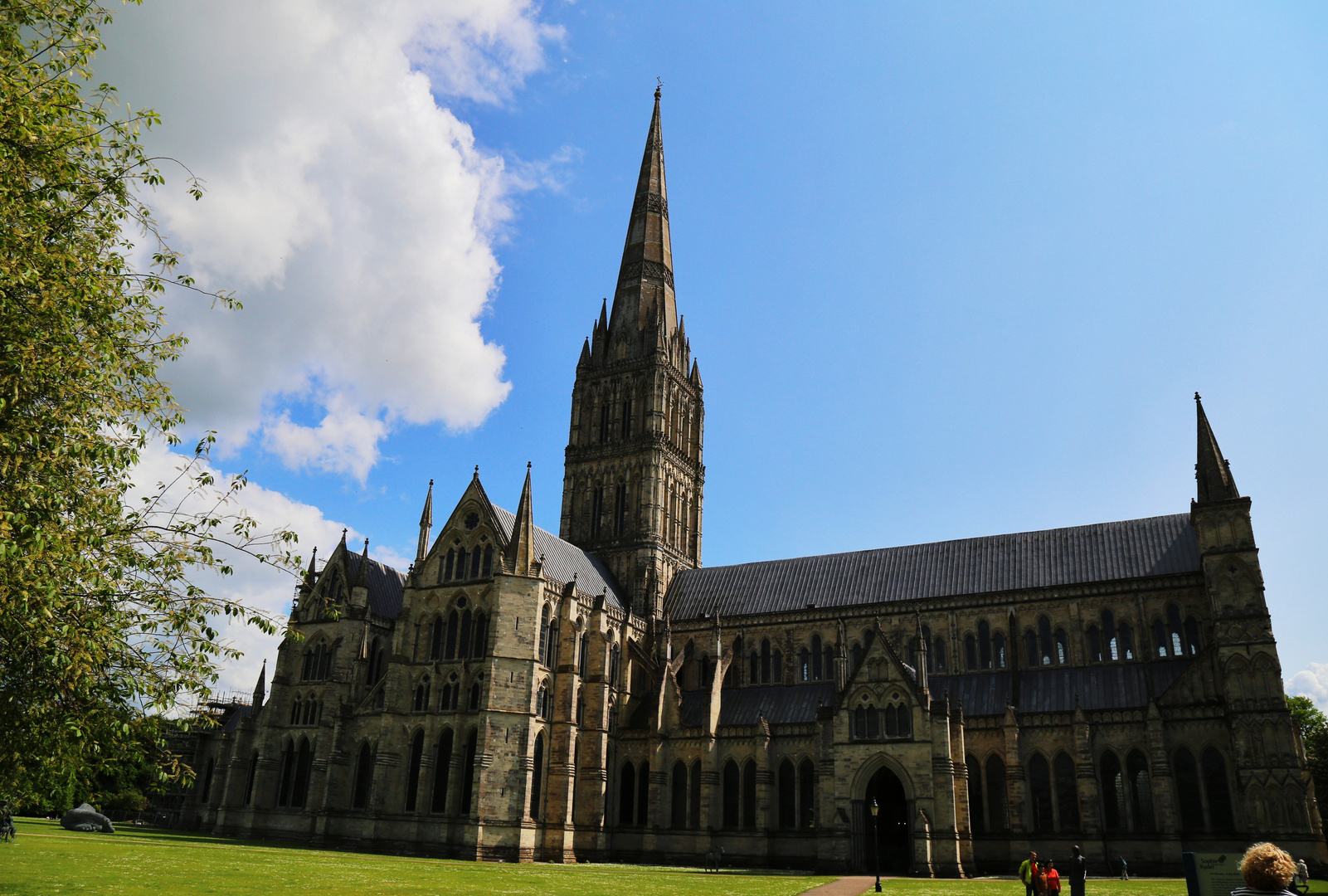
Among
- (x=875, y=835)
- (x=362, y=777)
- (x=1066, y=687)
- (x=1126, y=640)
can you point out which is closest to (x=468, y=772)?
(x=362, y=777)

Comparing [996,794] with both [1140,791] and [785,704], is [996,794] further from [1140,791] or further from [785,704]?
[785,704]

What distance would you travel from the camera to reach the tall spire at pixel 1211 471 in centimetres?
4416

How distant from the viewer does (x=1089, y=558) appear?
50719 mm

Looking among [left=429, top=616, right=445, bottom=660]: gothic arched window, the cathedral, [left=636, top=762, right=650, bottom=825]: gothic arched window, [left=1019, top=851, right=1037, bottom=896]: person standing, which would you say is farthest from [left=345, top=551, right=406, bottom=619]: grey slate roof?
[left=1019, top=851, right=1037, bottom=896]: person standing

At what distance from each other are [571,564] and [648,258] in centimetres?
2711

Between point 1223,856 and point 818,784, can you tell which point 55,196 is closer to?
point 1223,856

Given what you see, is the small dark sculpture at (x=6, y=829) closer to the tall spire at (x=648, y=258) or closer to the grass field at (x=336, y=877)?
the grass field at (x=336, y=877)

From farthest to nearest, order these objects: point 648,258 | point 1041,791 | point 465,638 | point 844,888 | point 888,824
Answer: point 648,258 < point 465,638 < point 888,824 < point 1041,791 < point 844,888

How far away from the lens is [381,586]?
59.9 meters

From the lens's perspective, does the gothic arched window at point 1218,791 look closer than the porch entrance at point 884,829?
Yes

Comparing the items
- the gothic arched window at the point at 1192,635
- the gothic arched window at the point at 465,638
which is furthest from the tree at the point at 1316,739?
the gothic arched window at the point at 465,638

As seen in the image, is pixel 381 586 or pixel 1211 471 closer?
pixel 1211 471

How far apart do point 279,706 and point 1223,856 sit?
5537 centimetres

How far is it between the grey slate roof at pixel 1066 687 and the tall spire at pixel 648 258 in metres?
34.1
